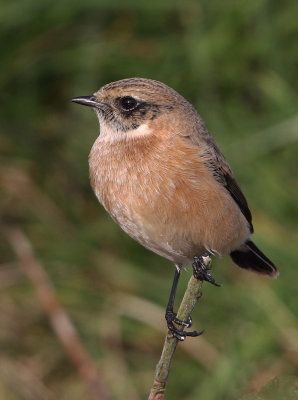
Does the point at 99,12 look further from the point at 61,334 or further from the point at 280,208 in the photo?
the point at 61,334

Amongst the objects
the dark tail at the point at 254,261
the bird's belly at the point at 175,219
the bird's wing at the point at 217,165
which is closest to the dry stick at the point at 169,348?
the bird's belly at the point at 175,219

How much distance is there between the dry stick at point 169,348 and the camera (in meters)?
2.76

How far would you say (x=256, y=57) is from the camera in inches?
257

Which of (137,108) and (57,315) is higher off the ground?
(137,108)

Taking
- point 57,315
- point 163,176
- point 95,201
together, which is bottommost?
point 57,315

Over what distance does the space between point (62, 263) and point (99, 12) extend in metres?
2.23

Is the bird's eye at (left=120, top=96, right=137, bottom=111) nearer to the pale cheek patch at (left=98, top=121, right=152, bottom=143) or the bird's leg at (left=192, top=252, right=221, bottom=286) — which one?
the pale cheek patch at (left=98, top=121, right=152, bottom=143)

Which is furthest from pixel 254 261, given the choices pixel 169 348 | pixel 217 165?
pixel 169 348

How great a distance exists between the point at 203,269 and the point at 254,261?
120cm

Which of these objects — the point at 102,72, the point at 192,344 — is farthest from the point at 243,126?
the point at 192,344

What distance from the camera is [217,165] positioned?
13.5ft

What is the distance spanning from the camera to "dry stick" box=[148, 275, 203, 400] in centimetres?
276

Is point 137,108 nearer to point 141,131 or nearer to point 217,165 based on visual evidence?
point 141,131

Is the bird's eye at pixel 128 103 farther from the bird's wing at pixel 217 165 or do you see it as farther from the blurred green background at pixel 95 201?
the blurred green background at pixel 95 201
